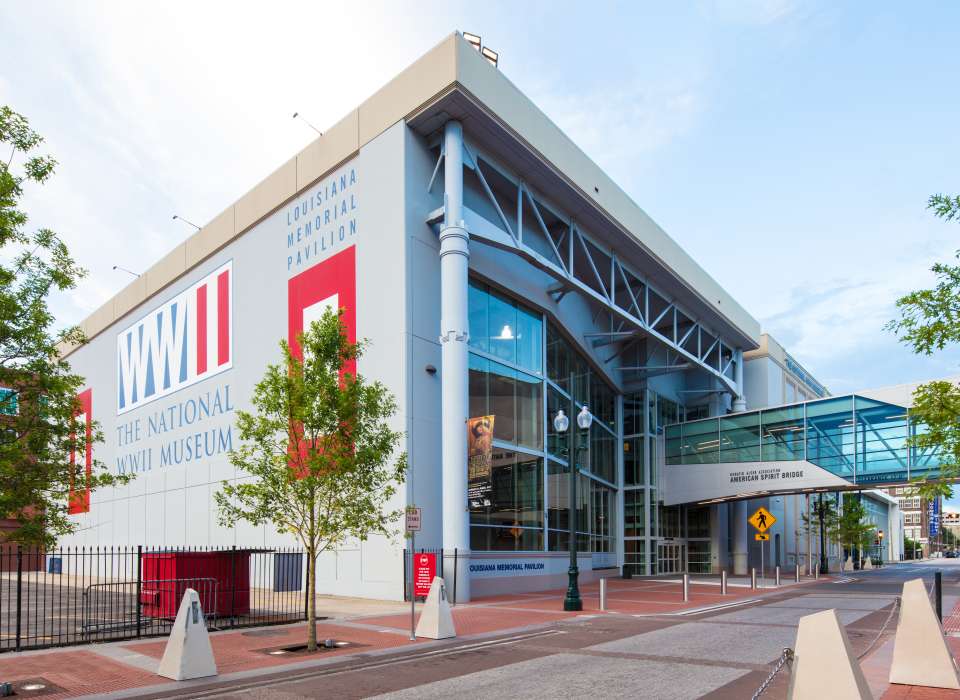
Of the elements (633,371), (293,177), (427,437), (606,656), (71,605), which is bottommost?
(71,605)

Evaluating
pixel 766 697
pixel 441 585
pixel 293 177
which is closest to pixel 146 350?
pixel 293 177

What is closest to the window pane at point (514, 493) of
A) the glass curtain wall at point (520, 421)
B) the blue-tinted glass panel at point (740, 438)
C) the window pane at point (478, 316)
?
the glass curtain wall at point (520, 421)

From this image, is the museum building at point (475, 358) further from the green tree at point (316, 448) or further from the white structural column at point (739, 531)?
the green tree at point (316, 448)

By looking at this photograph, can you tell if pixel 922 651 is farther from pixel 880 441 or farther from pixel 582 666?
pixel 880 441

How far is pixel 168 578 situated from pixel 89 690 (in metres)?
7.16

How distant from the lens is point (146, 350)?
41406 millimetres

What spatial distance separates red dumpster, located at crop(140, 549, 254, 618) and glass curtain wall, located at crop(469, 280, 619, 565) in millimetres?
7657

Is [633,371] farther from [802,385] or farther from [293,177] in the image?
[802,385]

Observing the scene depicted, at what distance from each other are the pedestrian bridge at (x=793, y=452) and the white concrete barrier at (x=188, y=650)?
27.3 metres

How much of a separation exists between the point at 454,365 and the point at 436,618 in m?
9.99

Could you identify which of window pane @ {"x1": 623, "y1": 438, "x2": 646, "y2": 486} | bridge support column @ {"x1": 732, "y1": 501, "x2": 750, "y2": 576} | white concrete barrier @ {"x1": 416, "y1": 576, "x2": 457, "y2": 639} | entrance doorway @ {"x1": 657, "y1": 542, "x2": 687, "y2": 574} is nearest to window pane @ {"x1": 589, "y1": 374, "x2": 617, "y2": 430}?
window pane @ {"x1": 623, "y1": 438, "x2": 646, "y2": 486}

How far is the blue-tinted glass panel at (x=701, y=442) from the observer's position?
41.4 meters

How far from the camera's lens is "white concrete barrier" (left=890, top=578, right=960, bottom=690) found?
9422 millimetres

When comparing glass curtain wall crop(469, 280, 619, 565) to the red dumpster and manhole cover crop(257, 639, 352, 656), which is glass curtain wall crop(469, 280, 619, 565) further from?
manhole cover crop(257, 639, 352, 656)
